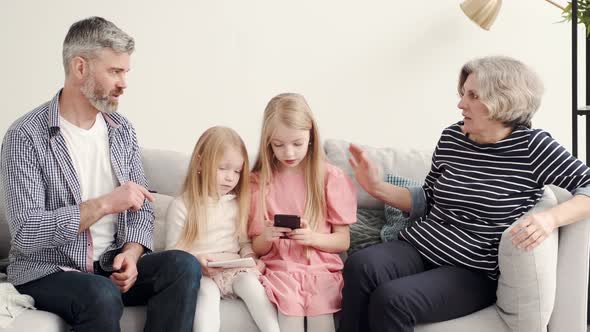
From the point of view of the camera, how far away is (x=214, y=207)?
8.85 feet

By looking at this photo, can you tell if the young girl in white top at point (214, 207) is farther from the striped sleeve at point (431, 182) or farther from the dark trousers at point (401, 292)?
the striped sleeve at point (431, 182)

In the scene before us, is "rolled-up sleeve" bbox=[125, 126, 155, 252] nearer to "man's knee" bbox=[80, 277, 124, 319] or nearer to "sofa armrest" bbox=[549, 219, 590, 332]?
"man's knee" bbox=[80, 277, 124, 319]

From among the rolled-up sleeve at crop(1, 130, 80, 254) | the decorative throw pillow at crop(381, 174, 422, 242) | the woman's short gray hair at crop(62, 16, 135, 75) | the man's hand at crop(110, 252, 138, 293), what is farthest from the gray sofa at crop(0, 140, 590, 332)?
the woman's short gray hair at crop(62, 16, 135, 75)

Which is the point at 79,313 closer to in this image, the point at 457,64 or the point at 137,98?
the point at 137,98

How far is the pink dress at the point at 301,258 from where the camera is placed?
2486 millimetres

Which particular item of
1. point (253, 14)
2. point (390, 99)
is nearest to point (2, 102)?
point (253, 14)

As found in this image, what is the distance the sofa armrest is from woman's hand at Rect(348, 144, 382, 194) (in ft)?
2.13

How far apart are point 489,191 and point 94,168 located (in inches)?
49.9

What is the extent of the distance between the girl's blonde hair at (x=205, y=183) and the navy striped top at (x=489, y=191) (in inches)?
23.2

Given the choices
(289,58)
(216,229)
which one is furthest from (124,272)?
(289,58)

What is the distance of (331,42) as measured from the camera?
370 cm

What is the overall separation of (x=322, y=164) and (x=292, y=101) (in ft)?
0.80

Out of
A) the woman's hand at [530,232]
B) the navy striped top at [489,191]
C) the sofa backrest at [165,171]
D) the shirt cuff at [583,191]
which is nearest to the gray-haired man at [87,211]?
the sofa backrest at [165,171]

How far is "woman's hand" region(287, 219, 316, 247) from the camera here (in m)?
2.57
